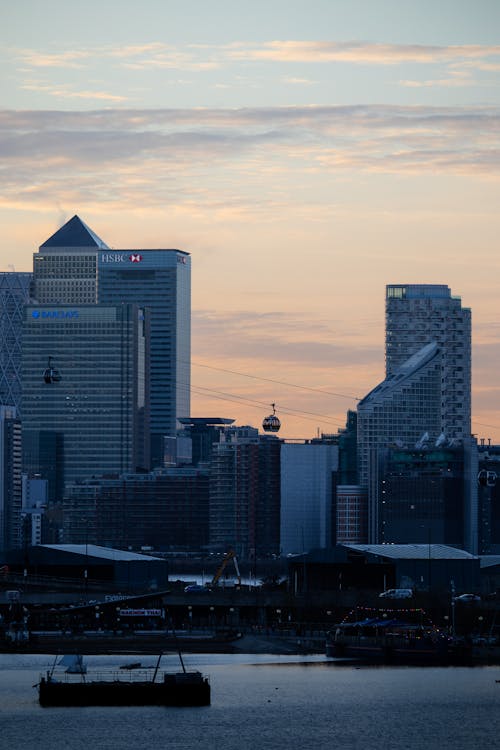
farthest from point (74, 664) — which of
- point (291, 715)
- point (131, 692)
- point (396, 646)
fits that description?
point (396, 646)

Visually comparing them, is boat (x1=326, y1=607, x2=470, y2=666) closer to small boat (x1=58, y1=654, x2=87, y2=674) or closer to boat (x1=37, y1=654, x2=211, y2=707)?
small boat (x1=58, y1=654, x2=87, y2=674)

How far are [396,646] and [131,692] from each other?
1745 inches

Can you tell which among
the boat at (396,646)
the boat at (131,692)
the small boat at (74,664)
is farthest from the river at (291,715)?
the boat at (396,646)

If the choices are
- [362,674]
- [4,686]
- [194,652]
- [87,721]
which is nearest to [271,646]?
[194,652]

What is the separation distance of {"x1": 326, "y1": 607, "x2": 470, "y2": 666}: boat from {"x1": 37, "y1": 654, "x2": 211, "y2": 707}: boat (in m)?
36.8

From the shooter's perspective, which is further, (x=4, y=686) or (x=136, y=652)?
(x=136, y=652)

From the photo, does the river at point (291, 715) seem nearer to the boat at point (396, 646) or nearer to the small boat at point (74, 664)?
the small boat at point (74, 664)

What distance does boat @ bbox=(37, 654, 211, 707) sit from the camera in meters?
149

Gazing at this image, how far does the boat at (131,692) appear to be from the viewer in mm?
149000

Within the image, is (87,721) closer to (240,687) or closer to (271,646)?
(240,687)

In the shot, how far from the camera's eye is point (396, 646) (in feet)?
617

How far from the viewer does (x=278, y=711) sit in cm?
14862

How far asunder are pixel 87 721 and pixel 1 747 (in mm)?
11440

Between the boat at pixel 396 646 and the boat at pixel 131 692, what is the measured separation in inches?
1449
